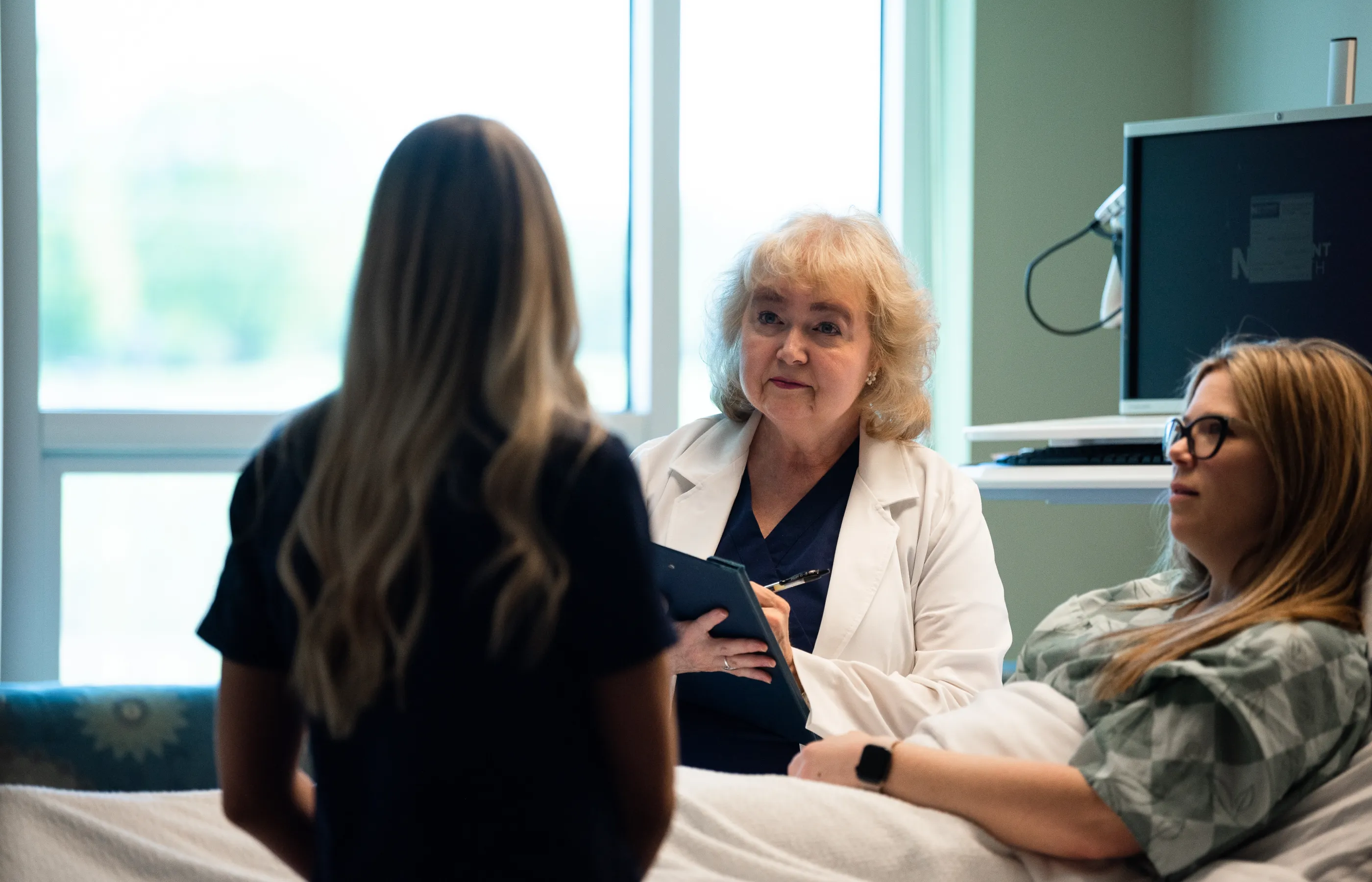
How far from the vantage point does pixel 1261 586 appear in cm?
125

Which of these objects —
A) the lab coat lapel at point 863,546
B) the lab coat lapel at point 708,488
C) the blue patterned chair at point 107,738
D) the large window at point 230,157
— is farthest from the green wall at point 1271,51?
the blue patterned chair at point 107,738

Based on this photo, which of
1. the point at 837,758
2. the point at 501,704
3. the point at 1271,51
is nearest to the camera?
the point at 501,704

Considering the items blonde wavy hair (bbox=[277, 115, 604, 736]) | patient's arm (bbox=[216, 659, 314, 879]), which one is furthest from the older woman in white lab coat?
blonde wavy hair (bbox=[277, 115, 604, 736])

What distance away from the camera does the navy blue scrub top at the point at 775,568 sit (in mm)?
1757

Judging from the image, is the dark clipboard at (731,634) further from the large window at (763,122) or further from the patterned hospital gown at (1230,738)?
the large window at (763,122)

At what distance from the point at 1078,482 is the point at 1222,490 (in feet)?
2.41

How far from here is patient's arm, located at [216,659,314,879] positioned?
31.0 inches

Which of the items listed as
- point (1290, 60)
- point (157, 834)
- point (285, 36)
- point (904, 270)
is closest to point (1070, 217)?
point (1290, 60)

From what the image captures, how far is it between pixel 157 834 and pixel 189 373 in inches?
78.2

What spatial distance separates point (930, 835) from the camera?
4.08 feet

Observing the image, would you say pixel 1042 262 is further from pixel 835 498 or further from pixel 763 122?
pixel 835 498

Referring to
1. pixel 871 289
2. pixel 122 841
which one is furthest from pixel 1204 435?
pixel 122 841

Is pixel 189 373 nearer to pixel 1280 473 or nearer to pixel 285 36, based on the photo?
pixel 285 36

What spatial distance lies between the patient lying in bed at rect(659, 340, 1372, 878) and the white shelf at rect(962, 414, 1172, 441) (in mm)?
725
